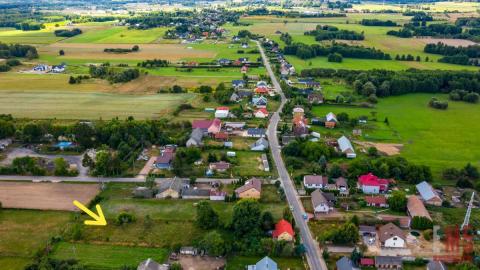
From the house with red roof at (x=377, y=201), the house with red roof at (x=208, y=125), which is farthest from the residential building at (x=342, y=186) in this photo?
the house with red roof at (x=208, y=125)

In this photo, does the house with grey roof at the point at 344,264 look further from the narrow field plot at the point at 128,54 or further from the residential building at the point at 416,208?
the narrow field plot at the point at 128,54

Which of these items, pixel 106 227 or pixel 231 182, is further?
pixel 231 182

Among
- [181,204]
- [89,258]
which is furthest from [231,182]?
[89,258]

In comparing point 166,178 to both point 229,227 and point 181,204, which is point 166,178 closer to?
point 181,204

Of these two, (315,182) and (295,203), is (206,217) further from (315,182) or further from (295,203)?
(315,182)

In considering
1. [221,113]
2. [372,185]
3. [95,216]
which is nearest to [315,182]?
[372,185]

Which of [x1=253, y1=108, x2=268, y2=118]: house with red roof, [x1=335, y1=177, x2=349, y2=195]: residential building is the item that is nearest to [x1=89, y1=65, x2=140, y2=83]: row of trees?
[x1=253, y1=108, x2=268, y2=118]: house with red roof
